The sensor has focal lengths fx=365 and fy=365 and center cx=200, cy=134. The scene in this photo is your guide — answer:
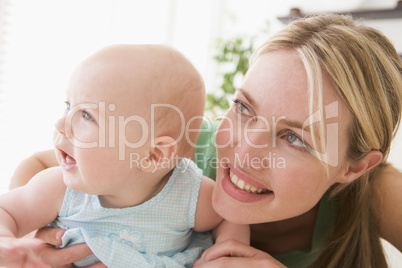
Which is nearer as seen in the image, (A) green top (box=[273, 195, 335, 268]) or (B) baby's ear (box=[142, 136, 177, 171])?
(B) baby's ear (box=[142, 136, 177, 171])

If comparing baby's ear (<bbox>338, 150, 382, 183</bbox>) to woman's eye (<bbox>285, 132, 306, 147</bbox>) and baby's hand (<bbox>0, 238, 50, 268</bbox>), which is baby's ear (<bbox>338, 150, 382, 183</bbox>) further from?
baby's hand (<bbox>0, 238, 50, 268</bbox>)

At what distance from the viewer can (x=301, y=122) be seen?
1.07 metres

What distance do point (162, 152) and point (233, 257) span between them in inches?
14.9

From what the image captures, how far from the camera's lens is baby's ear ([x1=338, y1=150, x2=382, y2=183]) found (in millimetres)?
1235

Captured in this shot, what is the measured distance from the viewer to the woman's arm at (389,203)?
1.44 meters

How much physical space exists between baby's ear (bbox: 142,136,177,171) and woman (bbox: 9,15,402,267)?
0.20 meters

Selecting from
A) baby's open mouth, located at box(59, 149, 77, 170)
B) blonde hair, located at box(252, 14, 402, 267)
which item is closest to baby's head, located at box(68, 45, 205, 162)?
baby's open mouth, located at box(59, 149, 77, 170)

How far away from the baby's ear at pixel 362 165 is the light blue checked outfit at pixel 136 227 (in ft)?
1.74

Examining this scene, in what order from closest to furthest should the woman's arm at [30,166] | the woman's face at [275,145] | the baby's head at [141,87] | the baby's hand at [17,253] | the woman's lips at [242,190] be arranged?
the baby's hand at [17,253] < the baby's head at [141,87] < the woman's face at [275,145] < the woman's lips at [242,190] < the woman's arm at [30,166]

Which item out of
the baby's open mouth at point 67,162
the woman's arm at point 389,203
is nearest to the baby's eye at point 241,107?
the baby's open mouth at point 67,162

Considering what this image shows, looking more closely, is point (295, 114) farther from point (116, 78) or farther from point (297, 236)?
point (297, 236)

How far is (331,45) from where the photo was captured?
1123 mm

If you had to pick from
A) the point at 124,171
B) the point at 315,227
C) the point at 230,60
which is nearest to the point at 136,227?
the point at 124,171

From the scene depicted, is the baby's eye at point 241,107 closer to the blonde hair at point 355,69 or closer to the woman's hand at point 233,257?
the blonde hair at point 355,69
